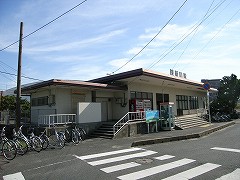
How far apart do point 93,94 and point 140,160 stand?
9687 millimetres

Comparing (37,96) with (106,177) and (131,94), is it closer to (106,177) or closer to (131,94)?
(131,94)

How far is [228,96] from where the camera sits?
3297 cm

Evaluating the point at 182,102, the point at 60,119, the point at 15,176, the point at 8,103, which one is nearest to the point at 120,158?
the point at 15,176

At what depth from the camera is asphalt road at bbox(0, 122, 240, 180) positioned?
6.16 meters

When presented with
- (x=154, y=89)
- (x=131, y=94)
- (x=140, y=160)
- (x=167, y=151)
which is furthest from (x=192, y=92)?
(x=140, y=160)

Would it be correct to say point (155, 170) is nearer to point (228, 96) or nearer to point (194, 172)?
point (194, 172)

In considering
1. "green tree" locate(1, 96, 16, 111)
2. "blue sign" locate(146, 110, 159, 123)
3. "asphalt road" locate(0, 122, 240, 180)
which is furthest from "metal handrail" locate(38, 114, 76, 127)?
"green tree" locate(1, 96, 16, 111)

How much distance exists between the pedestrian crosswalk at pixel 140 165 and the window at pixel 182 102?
17.2 metres

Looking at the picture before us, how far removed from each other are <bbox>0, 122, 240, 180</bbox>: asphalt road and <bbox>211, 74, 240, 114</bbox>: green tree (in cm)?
2623

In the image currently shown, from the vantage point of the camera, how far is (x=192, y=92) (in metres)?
29.3

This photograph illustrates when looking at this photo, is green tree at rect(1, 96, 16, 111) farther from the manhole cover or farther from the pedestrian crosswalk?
the manhole cover

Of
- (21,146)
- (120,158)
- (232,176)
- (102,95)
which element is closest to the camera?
(232,176)

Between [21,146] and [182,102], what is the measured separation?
2102 centimetres

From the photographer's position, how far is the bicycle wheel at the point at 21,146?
902cm
